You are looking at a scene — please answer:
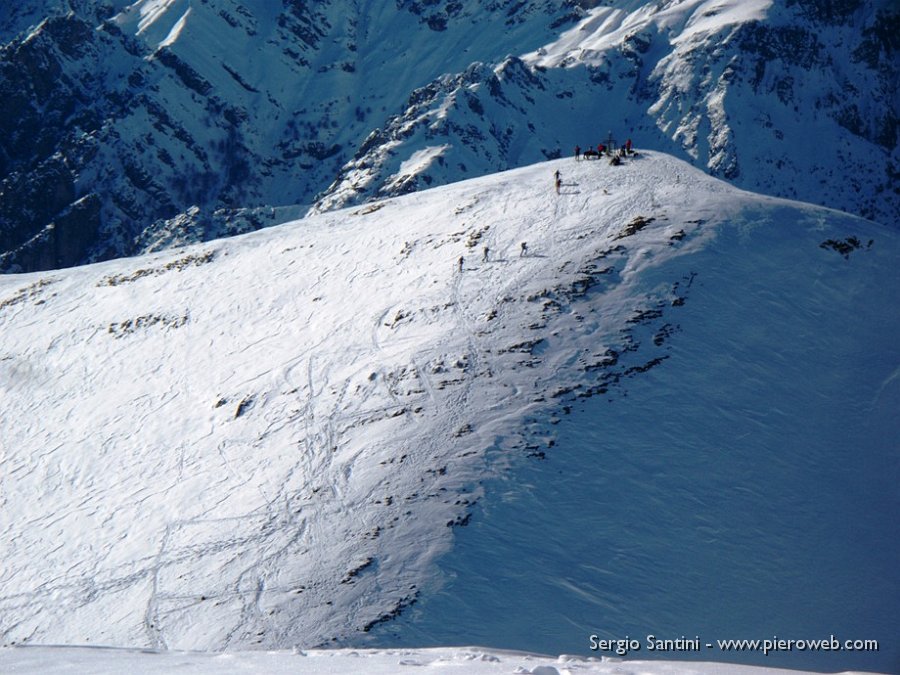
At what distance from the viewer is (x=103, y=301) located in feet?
160

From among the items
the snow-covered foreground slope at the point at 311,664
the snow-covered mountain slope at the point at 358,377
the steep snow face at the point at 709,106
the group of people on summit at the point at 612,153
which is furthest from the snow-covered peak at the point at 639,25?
the snow-covered foreground slope at the point at 311,664

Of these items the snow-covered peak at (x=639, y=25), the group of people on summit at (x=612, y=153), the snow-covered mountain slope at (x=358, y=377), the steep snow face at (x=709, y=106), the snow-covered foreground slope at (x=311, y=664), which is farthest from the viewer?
the snow-covered peak at (x=639, y=25)

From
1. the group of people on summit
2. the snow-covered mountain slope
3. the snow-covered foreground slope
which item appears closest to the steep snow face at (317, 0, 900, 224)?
the group of people on summit

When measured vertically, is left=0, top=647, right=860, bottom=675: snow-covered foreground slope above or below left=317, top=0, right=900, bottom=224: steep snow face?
above

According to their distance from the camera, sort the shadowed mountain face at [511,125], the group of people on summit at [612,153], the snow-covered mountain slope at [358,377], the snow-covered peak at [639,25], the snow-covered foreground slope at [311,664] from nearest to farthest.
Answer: the snow-covered foreground slope at [311,664] < the snow-covered mountain slope at [358,377] < the group of people on summit at [612,153] < the shadowed mountain face at [511,125] < the snow-covered peak at [639,25]

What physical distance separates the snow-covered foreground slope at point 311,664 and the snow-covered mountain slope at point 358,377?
719cm

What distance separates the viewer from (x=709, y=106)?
15162cm

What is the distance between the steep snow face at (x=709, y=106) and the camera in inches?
5679

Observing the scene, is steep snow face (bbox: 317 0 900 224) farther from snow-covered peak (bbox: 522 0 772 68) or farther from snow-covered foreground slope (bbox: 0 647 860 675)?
snow-covered foreground slope (bbox: 0 647 860 675)

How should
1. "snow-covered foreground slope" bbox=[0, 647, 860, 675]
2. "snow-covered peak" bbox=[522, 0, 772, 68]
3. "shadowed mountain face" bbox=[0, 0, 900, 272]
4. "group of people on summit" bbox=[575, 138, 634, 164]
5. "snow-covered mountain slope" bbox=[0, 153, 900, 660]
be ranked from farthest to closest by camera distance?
"snow-covered peak" bbox=[522, 0, 772, 68], "shadowed mountain face" bbox=[0, 0, 900, 272], "group of people on summit" bbox=[575, 138, 634, 164], "snow-covered mountain slope" bbox=[0, 153, 900, 660], "snow-covered foreground slope" bbox=[0, 647, 860, 675]

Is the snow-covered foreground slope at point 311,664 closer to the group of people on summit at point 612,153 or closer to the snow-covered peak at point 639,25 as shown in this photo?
the group of people on summit at point 612,153

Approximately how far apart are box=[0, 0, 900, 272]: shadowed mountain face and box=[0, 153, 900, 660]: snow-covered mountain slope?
104 metres

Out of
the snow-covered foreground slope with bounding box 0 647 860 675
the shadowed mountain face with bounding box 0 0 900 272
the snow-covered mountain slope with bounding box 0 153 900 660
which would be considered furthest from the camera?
the shadowed mountain face with bounding box 0 0 900 272

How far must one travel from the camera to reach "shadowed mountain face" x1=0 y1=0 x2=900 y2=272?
147625 mm
